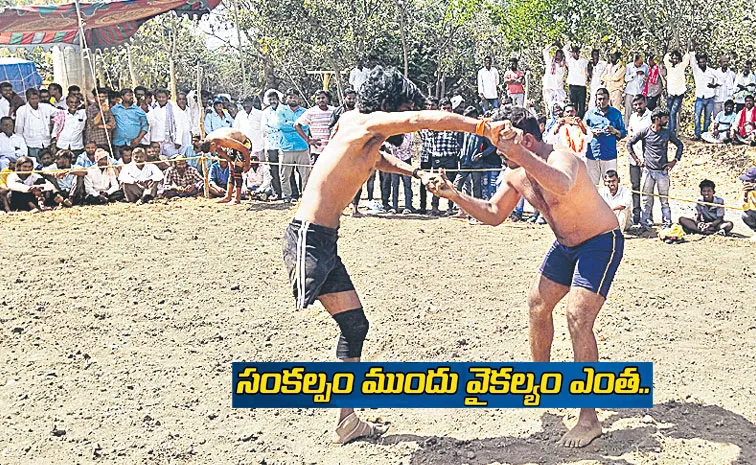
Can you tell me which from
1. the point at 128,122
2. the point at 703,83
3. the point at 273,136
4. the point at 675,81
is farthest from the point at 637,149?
the point at 128,122

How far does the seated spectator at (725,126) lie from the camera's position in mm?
15250

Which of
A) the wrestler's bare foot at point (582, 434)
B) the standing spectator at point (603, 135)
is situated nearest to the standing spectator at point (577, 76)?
the standing spectator at point (603, 135)

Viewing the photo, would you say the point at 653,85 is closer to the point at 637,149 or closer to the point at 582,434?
the point at 637,149

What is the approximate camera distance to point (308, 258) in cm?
418

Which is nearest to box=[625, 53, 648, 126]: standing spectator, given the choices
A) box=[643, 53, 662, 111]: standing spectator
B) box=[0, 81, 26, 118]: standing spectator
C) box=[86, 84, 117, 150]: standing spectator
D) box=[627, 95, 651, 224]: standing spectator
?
box=[643, 53, 662, 111]: standing spectator

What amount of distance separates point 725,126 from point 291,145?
8.61 metres

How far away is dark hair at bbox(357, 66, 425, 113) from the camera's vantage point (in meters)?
4.28

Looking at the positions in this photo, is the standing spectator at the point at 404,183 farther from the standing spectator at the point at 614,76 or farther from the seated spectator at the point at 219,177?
the standing spectator at the point at 614,76

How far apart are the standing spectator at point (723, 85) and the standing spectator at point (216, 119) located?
927 centimetres

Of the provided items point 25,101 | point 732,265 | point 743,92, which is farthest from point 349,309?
point 743,92

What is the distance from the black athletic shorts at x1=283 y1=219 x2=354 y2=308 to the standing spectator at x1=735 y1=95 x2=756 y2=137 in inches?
502

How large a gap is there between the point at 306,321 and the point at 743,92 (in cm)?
1260

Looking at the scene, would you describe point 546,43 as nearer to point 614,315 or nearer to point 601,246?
point 614,315

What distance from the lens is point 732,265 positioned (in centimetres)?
830
